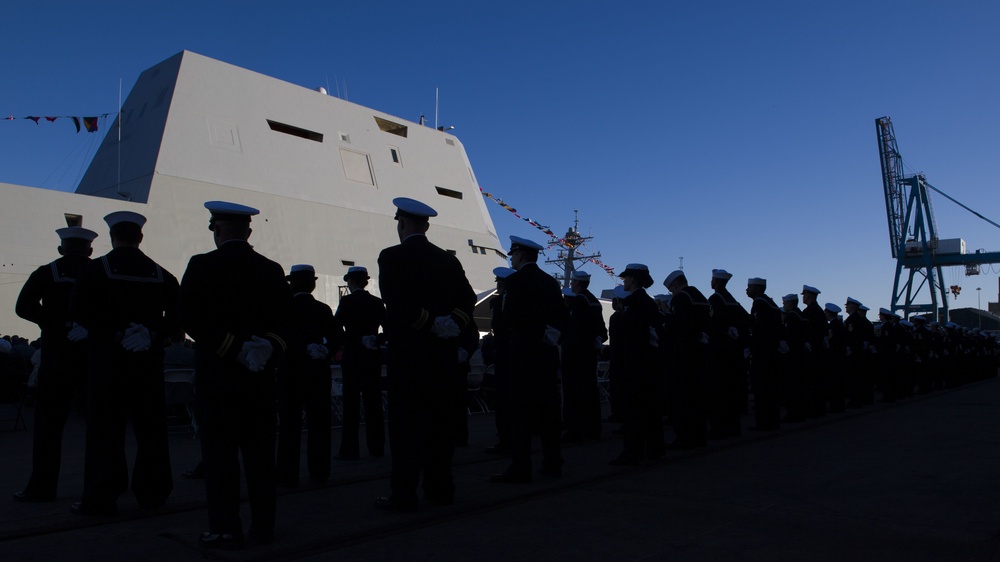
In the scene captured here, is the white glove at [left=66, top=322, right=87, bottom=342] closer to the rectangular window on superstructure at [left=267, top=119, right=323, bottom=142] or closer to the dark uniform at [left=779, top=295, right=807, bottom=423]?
the dark uniform at [left=779, top=295, right=807, bottom=423]

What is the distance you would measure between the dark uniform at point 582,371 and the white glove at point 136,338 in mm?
4484

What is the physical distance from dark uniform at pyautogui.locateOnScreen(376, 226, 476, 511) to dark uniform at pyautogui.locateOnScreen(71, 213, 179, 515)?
1372 millimetres

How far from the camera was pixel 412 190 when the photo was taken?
23.6 metres

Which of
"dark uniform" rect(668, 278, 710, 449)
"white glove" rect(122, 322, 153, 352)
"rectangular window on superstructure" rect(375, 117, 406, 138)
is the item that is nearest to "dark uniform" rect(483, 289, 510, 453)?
"dark uniform" rect(668, 278, 710, 449)

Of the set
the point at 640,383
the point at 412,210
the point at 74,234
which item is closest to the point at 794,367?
the point at 640,383

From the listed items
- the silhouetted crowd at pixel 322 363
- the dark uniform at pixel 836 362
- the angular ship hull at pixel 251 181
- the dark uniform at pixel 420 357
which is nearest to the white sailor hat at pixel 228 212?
the silhouetted crowd at pixel 322 363

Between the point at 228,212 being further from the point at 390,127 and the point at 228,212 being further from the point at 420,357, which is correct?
the point at 390,127

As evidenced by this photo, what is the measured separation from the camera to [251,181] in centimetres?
1875

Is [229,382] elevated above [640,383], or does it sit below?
above

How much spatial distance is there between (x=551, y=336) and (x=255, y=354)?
2519mm

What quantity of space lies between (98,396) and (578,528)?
2.78 meters

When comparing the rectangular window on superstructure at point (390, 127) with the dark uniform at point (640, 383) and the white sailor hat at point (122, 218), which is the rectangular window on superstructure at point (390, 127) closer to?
the dark uniform at point (640, 383)

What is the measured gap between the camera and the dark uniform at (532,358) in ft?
16.9

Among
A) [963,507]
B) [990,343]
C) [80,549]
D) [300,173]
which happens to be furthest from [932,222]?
[80,549]
